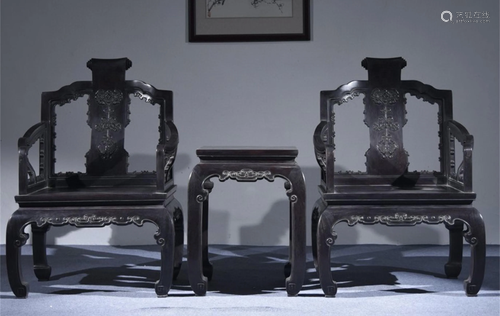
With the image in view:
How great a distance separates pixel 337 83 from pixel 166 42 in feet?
3.63

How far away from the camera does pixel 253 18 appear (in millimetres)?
4012

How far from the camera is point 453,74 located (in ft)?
13.2

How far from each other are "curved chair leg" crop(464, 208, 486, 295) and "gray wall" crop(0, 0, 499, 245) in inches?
50.9

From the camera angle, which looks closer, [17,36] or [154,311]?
[154,311]

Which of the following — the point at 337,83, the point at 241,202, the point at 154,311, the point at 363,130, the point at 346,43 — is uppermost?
the point at 346,43

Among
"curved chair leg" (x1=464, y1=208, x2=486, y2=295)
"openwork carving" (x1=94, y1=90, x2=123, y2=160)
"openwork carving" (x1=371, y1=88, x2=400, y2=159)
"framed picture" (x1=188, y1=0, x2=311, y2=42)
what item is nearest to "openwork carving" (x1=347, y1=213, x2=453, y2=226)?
"curved chair leg" (x1=464, y1=208, x2=486, y2=295)

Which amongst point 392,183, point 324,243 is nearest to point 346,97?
point 392,183

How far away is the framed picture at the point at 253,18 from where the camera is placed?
400 cm

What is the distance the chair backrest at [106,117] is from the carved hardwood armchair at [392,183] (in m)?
0.86

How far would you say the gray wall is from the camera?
4.03m

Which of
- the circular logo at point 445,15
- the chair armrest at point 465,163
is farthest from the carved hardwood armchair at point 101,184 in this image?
the circular logo at point 445,15

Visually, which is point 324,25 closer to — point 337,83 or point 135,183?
point 337,83

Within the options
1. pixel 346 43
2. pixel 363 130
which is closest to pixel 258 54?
pixel 346 43

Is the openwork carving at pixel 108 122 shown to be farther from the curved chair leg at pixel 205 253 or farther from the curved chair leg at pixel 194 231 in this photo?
the curved chair leg at pixel 194 231
